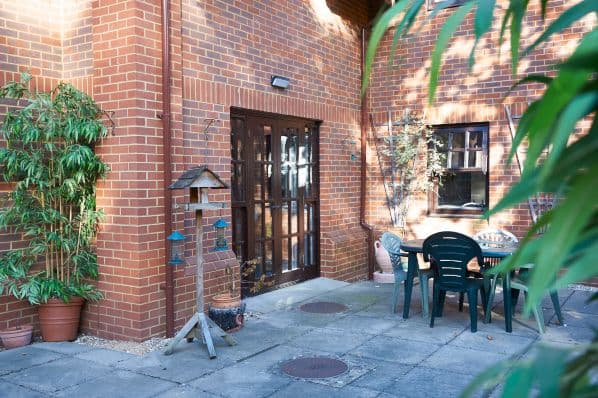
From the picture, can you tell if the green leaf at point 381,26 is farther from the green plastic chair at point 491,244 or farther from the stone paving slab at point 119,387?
the green plastic chair at point 491,244

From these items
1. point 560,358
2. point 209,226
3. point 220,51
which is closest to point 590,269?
point 560,358

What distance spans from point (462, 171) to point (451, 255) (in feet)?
10.4

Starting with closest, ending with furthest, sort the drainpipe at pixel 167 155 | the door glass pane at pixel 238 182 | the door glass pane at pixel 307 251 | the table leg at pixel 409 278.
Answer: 1. the drainpipe at pixel 167 155
2. the table leg at pixel 409 278
3. the door glass pane at pixel 238 182
4. the door glass pane at pixel 307 251

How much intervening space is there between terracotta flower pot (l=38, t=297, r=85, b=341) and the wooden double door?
6.27 feet

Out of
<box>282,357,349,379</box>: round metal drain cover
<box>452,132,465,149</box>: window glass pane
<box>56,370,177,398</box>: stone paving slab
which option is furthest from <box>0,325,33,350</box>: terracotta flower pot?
<box>452,132,465,149</box>: window glass pane

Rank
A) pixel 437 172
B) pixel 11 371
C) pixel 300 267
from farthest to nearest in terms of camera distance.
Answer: pixel 437 172, pixel 300 267, pixel 11 371

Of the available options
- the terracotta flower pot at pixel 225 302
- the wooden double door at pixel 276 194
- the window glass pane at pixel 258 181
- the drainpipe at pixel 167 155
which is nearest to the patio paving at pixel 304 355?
the terracotta flower pot at pixel 225 302

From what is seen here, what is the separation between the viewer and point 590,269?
1.93 feet

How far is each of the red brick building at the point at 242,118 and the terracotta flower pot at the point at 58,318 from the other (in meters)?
0.18

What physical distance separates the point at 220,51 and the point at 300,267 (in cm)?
310

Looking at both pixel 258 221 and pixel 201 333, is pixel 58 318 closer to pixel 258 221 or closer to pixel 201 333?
pixel 201 333

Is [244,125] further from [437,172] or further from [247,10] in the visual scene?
[437,172]

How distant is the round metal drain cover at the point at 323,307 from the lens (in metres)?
6.24

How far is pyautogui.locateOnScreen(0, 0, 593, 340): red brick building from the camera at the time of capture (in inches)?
196
